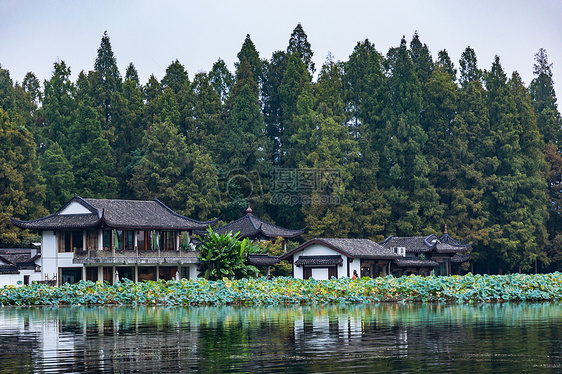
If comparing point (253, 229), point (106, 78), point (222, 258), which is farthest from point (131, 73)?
point (222, 258)

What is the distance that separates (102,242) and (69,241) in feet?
7.18

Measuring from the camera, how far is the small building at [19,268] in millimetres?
49312

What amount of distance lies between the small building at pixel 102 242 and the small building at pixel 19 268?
1.29 meters

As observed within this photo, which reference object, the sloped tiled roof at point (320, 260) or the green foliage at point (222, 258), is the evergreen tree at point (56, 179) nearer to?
the sloped tiled roof at point (320, 260)

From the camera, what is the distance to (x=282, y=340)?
58.5 feet

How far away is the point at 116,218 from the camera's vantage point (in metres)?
49.9

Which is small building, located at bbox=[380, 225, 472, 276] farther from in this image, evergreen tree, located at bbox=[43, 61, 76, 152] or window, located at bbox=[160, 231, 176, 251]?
evergreen tree, located at bbox=[43, 61, 76, 152]

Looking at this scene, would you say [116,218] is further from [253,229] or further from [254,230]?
[253,229]

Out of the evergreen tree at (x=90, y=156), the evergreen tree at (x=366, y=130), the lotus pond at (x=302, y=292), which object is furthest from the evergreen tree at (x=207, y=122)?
the lotus pond at (x=302, y=292)

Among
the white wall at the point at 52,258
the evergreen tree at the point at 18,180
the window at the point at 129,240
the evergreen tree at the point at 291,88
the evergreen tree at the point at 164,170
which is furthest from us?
the evergreen tree at the point at 291,88

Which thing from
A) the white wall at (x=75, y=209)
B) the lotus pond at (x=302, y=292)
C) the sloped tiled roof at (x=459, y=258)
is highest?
the white wall at (x=75, y=209)

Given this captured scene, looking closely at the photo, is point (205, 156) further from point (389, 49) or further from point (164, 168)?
point (389, 49)

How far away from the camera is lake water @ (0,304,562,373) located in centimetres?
1378

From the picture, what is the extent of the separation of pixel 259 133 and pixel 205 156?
631 centimetres
